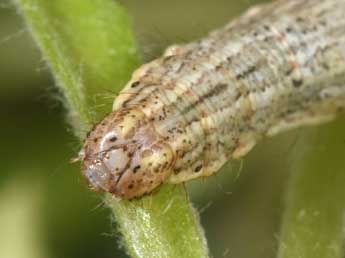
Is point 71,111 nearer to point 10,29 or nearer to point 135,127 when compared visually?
point 135,127

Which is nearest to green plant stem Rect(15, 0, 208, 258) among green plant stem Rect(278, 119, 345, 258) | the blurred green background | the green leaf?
the green leaf

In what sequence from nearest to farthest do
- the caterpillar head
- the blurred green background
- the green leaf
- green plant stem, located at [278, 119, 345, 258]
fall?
1. the caterpillar head
2. the green leaf
3. green plant stem, located at [278, 119, 345, 258]
4. the blurred green background

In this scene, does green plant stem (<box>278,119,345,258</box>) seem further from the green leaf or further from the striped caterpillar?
the green leaf

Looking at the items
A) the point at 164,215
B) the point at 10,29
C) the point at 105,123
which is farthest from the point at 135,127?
the point at 10,29

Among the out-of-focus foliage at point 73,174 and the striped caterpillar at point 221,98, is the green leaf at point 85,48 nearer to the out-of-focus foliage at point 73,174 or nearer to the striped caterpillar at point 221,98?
the striped caterpillar at point 221,98

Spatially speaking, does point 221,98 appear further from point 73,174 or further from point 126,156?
point 73,174

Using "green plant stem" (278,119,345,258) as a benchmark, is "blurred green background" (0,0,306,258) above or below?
above

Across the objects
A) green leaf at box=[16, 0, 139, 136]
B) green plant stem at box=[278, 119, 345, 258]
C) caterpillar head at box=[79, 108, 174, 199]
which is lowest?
green plant stem at box=[278, 119, 345, 258]
